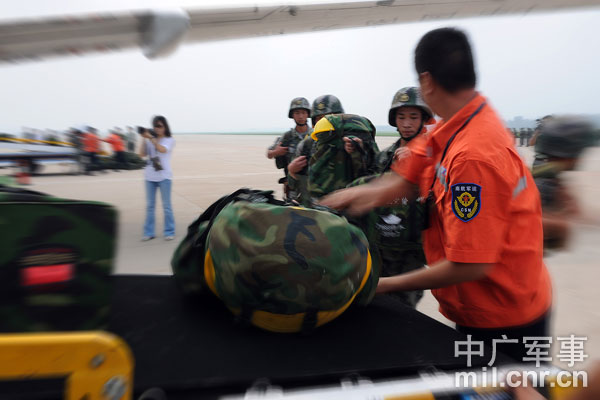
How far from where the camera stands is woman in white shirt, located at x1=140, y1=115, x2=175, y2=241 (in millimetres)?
5086

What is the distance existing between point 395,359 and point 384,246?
114 centimetres

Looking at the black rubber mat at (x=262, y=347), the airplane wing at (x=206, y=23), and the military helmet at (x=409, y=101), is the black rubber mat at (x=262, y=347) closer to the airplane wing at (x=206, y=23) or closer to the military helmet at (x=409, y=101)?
the military helmet at (x=409, y=101)

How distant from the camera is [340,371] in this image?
940 mm

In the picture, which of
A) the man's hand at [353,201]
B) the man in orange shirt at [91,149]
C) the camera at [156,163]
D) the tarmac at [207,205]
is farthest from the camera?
the man in orange shirt at [91,149]

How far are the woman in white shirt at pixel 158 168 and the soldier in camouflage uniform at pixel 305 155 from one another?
1.98 metres

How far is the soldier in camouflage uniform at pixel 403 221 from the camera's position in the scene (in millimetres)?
1930

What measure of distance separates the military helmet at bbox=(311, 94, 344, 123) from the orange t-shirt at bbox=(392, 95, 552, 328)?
2.53 m

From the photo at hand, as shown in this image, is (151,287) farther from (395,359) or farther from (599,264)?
(599,264)

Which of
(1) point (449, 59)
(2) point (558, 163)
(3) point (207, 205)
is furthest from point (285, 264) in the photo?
(3) point (207, 205)

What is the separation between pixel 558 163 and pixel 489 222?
3.94ft

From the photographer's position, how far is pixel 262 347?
1034 millimetres

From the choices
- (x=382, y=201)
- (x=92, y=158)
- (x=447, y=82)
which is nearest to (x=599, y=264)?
(x=382, y=201)

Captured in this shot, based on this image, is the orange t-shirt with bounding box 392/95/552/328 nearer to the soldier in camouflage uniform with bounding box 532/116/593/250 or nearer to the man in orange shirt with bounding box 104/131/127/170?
the soldier in camouflage uniform with bounding box 532/116/593/250

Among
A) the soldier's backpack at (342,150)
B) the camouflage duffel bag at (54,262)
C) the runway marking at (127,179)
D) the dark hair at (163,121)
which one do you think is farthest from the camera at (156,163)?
the runway marking at (127,179)
